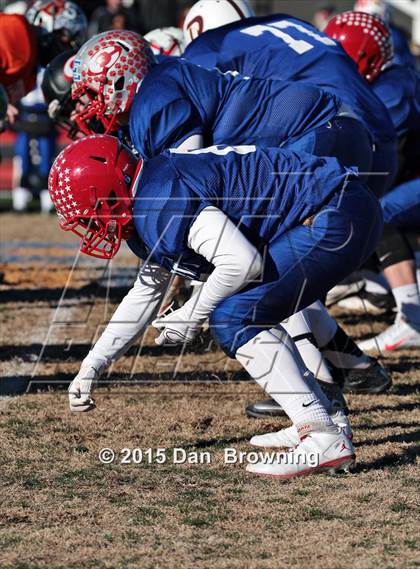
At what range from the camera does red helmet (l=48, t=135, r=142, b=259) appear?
11.9 feet

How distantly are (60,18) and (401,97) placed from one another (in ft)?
7.47

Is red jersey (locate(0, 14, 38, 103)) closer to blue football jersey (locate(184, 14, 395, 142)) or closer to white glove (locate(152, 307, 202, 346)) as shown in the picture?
blue football jersey (locate(184, 14, 395, 142))

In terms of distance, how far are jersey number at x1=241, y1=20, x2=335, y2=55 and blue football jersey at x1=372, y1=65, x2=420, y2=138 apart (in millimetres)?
894

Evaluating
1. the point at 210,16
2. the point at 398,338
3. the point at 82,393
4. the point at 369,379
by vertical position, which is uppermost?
the point at 210,16

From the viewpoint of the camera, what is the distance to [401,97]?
18.9 feet

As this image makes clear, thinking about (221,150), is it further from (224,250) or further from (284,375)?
(284,375)

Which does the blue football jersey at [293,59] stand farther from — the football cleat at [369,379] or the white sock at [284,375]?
the white sock at [284,375]

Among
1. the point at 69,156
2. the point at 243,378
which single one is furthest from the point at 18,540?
the point at 243,378

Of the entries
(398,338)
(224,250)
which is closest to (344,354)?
(398,338)

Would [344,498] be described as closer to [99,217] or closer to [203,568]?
[203,568]

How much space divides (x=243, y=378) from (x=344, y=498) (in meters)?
1.71

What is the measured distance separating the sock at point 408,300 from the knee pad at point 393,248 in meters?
0.15

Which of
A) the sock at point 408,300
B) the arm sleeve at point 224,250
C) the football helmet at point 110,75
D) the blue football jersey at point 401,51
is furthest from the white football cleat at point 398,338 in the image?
the blue football jersey at point 401,51

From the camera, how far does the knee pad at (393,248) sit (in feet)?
19.1
